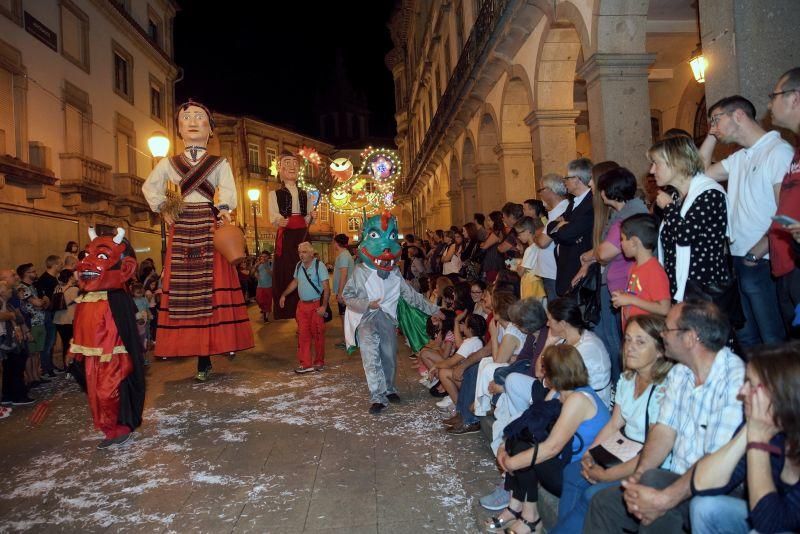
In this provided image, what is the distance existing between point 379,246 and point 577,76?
405 centimetres

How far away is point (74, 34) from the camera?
2006cm

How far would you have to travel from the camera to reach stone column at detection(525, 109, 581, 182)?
→ 1016 centimetres

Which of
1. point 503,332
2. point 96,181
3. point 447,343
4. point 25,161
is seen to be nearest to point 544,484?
point 503,332

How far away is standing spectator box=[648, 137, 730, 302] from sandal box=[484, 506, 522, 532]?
5.12 ft

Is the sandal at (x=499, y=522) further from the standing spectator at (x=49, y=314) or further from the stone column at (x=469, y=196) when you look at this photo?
the stone column at (x=469, y=196)

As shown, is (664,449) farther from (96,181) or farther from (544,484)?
(96,181)

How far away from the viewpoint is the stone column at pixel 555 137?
33.3ft

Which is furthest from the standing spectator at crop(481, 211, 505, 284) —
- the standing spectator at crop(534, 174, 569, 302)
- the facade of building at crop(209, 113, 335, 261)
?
the facade of building at crop(209, 113, 335, 261)

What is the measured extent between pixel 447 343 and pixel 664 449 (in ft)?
13.2

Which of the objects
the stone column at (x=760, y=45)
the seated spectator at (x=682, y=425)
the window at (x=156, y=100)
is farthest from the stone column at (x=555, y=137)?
the window at (x=156, y=100)

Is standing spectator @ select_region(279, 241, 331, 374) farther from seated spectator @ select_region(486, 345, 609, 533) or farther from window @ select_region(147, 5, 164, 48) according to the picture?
window @ select_region(147, 5, 164, 48)

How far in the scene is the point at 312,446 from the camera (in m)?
5.04

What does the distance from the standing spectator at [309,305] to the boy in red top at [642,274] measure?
16.5 ft

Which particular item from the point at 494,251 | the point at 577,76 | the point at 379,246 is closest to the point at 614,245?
the point at 379,246
